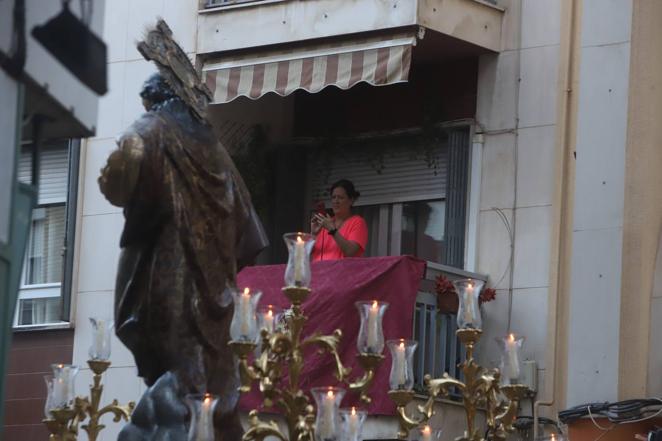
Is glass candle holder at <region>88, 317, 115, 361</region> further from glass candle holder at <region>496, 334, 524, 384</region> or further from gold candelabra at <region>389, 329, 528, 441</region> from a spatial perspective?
glass candle holder at <region>496, 334, 524, 384</region>

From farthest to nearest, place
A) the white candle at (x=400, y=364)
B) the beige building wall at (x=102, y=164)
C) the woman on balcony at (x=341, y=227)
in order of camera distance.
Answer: the beige building wall at (x=102, y=164), the woman on balcony at (x=341, y=227), the white candle at (x=400, y=364)

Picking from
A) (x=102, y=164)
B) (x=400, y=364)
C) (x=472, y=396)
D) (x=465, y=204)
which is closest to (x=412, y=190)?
(x=465, y=204)

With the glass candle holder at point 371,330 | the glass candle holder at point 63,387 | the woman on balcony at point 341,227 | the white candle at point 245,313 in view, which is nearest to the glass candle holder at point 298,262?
the glass candle holder at point 371,330

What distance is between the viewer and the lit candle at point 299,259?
9.90 metres

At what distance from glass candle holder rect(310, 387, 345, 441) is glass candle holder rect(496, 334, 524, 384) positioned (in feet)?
4.41

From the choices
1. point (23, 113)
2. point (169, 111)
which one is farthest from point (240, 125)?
point (23, 113)

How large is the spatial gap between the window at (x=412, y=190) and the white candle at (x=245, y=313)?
6.84 m

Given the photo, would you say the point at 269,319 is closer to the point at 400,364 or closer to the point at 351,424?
the point at 400,364

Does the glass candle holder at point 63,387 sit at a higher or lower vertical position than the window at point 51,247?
lower

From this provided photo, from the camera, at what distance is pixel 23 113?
18.2 ft

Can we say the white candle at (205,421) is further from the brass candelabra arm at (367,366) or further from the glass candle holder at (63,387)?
the glass candle holder at (63,387)

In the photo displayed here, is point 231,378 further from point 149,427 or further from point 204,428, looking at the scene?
point 204,428

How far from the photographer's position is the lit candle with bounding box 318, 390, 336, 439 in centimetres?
919

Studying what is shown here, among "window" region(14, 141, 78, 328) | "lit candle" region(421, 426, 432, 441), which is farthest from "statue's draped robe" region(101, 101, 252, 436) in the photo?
"window" region(14, 141, 78, 328)
